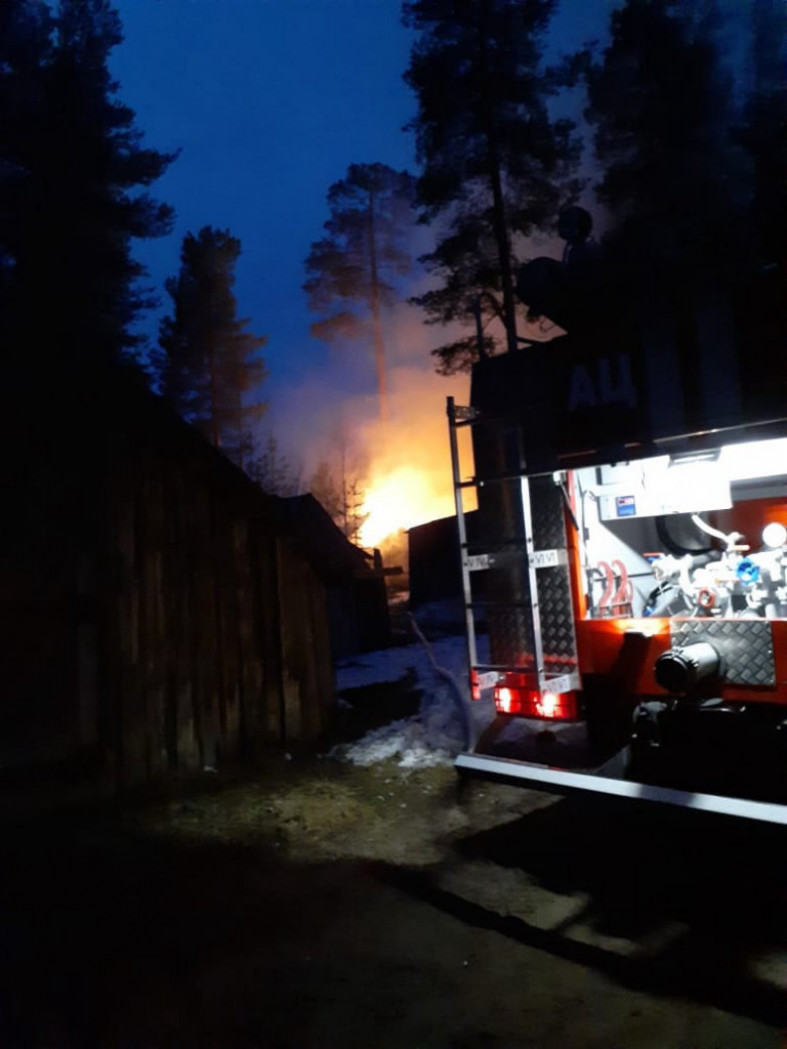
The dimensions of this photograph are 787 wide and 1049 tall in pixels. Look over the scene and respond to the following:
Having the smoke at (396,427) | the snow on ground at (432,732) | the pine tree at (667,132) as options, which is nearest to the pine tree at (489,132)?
the pine tree at (667,132)

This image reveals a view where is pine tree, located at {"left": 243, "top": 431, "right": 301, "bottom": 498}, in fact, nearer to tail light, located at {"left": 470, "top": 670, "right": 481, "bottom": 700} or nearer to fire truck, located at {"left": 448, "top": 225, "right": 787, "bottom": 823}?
fire truck, located at {"left": 448, "top": 225, "right": 787, "bottom": 823}

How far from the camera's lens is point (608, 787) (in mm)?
4152

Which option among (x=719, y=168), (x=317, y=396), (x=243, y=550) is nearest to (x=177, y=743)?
(x=243, y=550)

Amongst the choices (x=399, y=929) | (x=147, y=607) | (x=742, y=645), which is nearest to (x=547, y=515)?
(x=742, y=645)

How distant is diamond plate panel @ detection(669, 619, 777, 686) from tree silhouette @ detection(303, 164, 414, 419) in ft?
102

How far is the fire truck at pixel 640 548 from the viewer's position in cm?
425

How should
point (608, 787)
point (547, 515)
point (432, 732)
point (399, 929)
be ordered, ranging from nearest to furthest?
point (608, 787) < point (399, 929) < point (547, 515) < point (432, 732)

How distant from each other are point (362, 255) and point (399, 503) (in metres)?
12.6

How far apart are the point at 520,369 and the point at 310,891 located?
12.2 feet

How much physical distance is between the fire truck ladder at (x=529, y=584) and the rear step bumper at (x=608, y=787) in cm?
61

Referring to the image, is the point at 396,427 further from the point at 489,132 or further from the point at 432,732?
the point at 432,732

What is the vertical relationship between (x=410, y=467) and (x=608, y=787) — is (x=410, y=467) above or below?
above

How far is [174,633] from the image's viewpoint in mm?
7867

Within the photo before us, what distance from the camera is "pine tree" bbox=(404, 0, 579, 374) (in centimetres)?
2219
